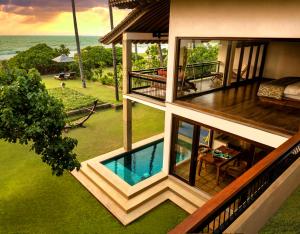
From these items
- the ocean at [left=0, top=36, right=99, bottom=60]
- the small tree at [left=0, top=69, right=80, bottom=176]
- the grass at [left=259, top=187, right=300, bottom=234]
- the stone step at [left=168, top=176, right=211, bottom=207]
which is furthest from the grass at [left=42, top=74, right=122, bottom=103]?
the ocean at [left=0, top=36, right=99, bottom=60]

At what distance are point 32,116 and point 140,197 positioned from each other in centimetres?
410

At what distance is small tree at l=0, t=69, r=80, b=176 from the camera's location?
5.26 meters

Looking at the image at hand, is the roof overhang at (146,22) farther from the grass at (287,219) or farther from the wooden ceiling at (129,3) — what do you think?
the grass at (287,219)

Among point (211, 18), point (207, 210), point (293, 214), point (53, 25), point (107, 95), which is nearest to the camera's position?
point (207, 210)

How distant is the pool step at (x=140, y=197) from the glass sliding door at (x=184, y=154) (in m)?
0.33

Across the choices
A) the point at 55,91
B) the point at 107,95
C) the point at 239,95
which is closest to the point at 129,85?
the point at 239,95

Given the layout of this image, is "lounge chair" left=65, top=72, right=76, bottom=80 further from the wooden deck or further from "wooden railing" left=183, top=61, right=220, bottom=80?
the wooden deck

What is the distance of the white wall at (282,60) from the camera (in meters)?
10.4

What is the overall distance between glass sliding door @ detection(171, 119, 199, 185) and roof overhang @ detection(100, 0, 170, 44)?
3.64 meters

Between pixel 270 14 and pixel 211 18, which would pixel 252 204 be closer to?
pixel 270 14

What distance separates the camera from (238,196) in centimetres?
260

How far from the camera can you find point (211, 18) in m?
5.96

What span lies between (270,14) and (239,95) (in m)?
3.99

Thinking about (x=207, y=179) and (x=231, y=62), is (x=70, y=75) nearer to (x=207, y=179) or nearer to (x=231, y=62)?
(x=231, y=62)
